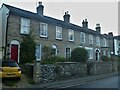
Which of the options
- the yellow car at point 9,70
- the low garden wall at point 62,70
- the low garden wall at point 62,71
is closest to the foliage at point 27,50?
the low garden wall at point 62,70

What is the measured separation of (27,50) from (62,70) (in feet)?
17.1

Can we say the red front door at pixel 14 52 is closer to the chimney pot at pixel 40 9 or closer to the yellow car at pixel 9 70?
the yellow car at pixel 9 70

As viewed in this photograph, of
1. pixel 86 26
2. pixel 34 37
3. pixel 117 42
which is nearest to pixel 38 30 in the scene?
pixel 34 37

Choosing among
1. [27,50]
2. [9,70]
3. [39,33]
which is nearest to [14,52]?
[27,50]

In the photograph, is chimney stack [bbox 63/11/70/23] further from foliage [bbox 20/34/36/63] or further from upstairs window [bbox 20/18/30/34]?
foliage [bbox 20/34/36/63]

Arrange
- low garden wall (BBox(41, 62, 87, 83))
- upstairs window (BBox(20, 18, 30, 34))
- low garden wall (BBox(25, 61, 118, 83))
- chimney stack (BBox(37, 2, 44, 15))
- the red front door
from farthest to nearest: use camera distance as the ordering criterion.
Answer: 1. chimney stack (BBox(37, 2, 44, 15))
2. upstairs window (BBox(20, 18, 30, 34))
3. the red front door
4. low garden wall (BBox(41, 62, 87, 83))
5. low garden wall (BBox(25, 61, 118, 83))

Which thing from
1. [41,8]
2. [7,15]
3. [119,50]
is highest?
[41,8]

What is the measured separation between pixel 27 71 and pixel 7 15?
7831 millimetres

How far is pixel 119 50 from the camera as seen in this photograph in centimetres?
5341

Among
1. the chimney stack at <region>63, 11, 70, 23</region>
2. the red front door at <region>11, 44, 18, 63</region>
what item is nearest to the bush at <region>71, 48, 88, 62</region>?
the red front door at <region>11, 44, 18, 63</region>

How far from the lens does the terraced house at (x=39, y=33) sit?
72.3 ft

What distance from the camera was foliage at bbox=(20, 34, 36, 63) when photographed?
21.8m

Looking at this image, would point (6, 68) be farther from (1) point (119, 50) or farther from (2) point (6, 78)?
(1) point (119, 50)

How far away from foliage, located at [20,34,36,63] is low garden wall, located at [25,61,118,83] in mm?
3609
